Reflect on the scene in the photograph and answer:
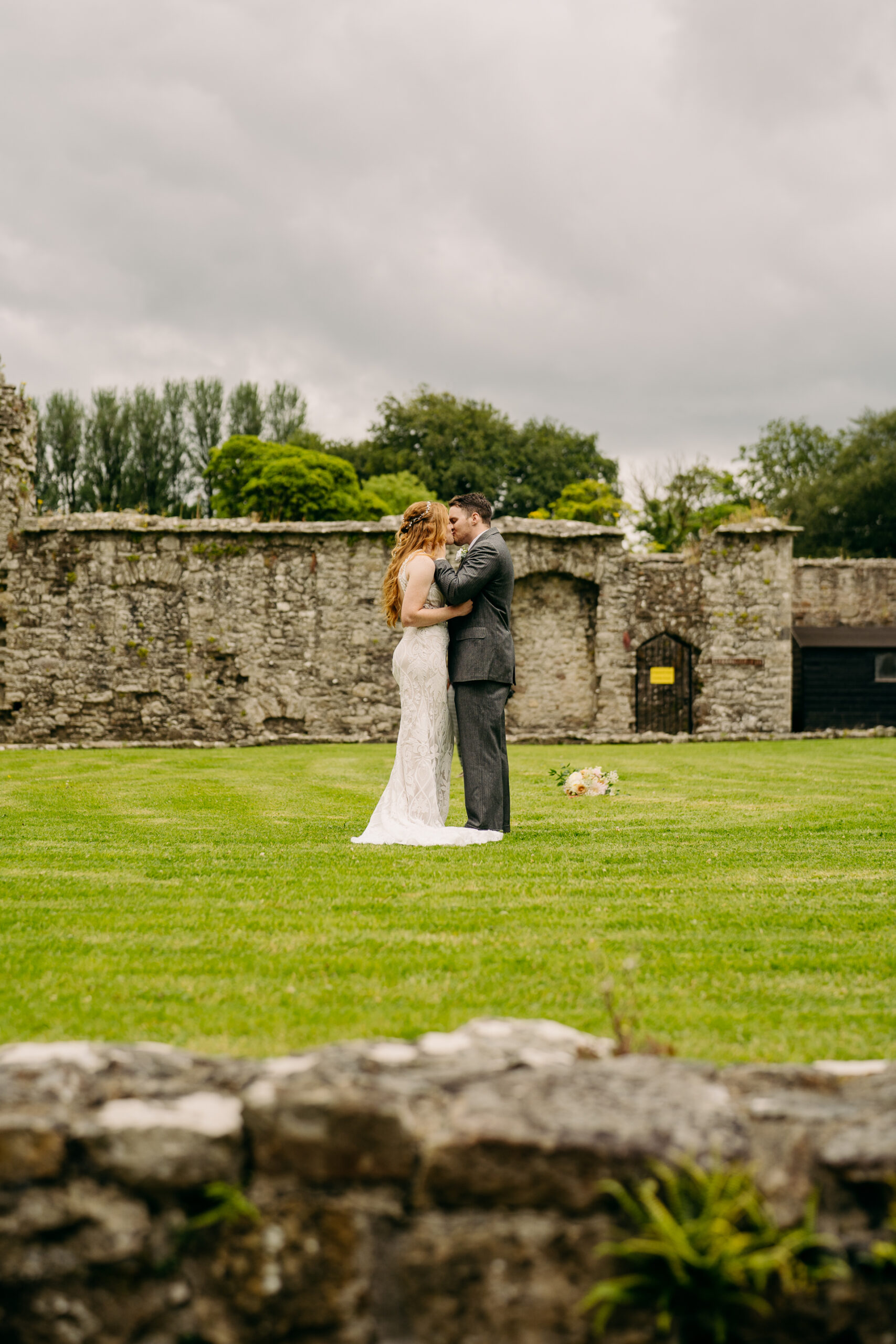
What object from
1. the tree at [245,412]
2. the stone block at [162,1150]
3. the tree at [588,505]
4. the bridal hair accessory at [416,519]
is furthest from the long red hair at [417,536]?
the tree at [245,412]

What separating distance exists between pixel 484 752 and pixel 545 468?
158 ft

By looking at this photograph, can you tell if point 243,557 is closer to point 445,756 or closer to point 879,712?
point 445,756

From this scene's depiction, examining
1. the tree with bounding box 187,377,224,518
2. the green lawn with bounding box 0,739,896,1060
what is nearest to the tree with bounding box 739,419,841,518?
the tree with bounding box 187,377,224,518

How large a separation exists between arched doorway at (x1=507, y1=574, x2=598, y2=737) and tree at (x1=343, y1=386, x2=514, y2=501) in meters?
29.2

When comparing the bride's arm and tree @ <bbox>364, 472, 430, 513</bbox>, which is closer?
the bride's arm

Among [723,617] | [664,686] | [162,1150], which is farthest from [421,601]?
[664,686]

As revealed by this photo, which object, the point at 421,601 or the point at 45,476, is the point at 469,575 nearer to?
the point at 421,601

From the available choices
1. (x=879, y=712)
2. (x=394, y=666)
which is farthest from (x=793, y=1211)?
(x=879, y=712)

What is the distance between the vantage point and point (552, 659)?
21.8m

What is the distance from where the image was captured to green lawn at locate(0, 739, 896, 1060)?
3115mm

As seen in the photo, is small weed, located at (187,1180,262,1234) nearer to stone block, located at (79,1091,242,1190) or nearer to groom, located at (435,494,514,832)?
stone block, located at (79,1091,242,1190)

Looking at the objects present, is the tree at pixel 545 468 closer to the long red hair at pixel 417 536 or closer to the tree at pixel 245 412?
the tree at pixel 245 412

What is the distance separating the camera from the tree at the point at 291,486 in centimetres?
3919

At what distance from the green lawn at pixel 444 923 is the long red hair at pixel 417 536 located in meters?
1.78
